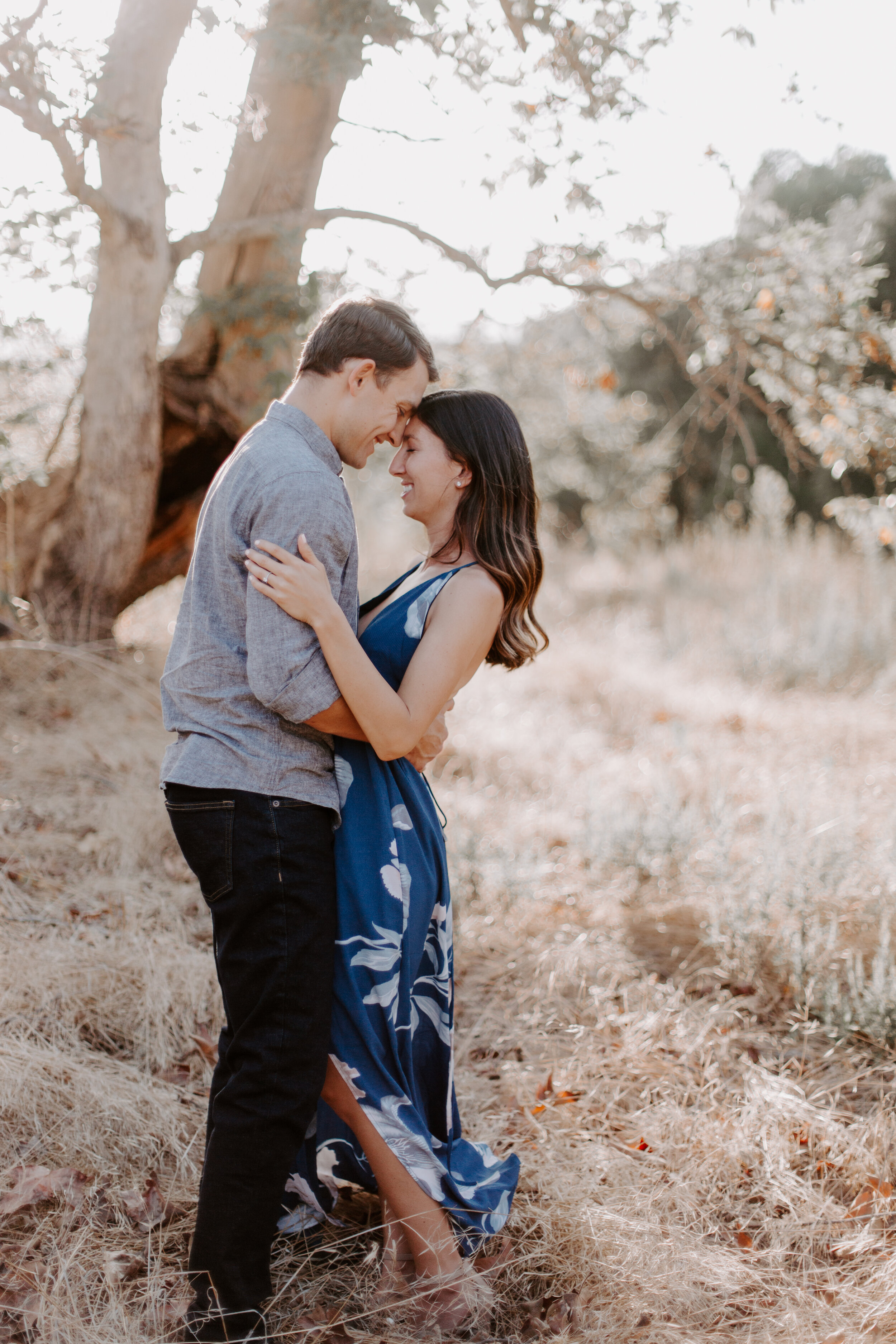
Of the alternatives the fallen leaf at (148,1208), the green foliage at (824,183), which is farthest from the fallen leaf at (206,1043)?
the green foliage at (824,183)

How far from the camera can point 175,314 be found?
21.1 ft

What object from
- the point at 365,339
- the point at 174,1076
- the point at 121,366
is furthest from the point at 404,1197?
the point at 121,366

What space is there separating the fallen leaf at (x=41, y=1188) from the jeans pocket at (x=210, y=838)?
104 centimetres

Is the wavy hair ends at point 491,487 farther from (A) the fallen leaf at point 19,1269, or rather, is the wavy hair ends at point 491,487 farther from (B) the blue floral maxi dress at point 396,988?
(A) the fallen leaf at point 19,1269

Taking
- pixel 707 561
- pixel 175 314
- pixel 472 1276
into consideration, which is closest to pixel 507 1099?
pixel 472 1276

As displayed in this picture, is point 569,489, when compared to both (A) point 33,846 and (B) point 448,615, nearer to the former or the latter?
(A) point 33,846

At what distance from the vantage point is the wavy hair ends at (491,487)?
2.20 metres

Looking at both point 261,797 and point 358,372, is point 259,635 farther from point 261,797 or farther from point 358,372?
point 358,372

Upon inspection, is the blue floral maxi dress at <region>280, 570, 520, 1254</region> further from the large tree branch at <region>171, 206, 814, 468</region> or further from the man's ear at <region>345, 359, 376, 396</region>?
the large tree branch at <region>171, 206, 814, 468</region>

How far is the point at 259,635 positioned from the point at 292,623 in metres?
0.06

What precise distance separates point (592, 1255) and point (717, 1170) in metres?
0.51

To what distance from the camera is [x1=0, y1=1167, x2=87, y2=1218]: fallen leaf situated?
2.31 m

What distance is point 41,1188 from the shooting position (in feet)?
7.79

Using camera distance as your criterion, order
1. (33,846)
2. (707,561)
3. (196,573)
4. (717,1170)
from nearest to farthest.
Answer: (196,573) < (717,1170) < (33,846) < (707,561)
